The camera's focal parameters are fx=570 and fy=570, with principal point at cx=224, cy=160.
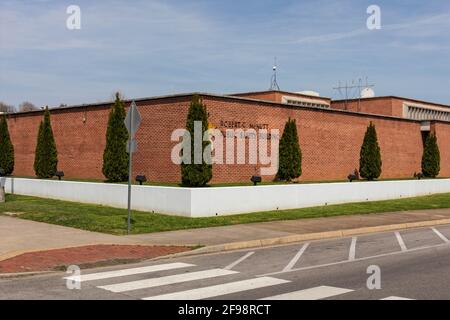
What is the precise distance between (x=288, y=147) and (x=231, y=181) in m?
3.75

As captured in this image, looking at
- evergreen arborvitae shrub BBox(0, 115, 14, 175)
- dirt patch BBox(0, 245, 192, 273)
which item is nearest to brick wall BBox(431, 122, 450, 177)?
evergreen arborvitae shrub BBox(0, 115, 14, 175)

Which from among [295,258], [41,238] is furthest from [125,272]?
[41,238]

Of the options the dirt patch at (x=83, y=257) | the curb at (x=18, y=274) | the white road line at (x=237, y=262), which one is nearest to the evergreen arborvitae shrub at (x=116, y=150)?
the dirt patch at (x=83, y=257)

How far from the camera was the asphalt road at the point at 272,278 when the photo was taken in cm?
863

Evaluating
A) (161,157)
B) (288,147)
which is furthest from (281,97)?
(161,157)

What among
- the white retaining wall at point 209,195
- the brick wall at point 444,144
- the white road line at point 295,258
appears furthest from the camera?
the brick wall at point 444,144

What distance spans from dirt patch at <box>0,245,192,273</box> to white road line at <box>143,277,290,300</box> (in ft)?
10.1

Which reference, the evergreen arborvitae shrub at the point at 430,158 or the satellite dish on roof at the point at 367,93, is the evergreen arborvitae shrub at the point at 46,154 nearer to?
the evergreen arborvitae shrub at the point at 430,158

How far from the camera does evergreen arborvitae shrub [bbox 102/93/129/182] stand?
2419 cm

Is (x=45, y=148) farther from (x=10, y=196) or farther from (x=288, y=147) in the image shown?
(x=288, y=147)

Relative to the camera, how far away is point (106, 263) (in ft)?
37.4

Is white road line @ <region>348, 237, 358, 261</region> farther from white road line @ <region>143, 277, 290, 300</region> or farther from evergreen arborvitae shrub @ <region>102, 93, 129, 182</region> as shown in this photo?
evergreen arborvitae shrub @ <region>102, 93, 129, 182</region>

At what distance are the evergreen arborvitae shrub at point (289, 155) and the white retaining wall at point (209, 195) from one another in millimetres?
2631

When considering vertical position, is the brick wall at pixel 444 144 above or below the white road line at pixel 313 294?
above
